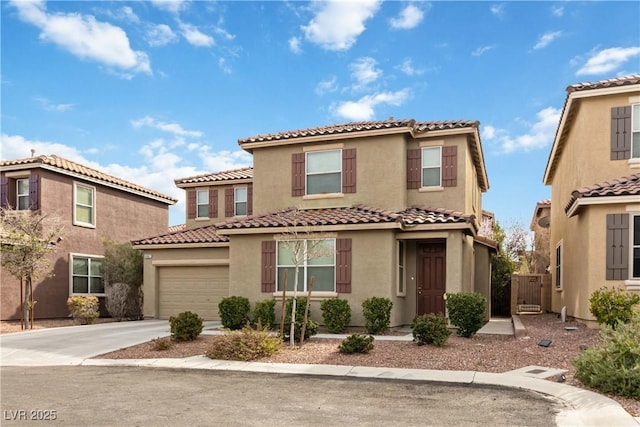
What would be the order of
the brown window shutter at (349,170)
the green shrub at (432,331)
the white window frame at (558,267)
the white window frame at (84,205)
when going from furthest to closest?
the white window frame at (84,205) < the white window frame at (558,267) < the brown window shutter at (349,170) < the green shrub at (432,331)

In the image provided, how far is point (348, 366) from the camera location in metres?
11.0

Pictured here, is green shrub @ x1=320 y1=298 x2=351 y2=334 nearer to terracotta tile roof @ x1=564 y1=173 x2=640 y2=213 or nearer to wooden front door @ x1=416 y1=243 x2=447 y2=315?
wooden front door @ x1=416 y1=243 x2=447 y2=315

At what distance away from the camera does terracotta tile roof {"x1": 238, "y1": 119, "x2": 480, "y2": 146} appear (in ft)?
55.6

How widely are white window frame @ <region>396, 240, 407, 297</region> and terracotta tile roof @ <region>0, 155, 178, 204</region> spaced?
14.2 m

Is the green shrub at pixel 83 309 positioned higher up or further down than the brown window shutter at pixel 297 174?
further down

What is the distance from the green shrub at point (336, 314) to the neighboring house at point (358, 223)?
46 cm

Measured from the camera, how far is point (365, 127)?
17.2m

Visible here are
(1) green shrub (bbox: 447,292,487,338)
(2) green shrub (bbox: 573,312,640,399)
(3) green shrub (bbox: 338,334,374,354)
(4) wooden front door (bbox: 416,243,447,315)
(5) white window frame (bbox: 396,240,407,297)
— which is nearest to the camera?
(2) green shrub (bbox: 573,312,640,399)

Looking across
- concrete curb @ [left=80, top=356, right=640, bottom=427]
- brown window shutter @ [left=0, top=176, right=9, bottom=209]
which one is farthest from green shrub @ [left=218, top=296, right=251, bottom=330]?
brown window shutter @ [left=0, top=176, right=9, bottom=209]

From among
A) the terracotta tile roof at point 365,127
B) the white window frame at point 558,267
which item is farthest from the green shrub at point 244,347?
the white window frame at point 558,267

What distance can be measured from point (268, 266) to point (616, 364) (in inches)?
411

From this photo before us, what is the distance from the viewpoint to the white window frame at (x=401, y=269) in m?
16.1

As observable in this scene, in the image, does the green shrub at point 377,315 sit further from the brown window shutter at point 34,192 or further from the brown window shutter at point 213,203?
the brown window shutter at point 34,192

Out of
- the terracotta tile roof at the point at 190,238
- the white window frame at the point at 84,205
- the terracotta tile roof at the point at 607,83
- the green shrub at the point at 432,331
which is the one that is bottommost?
the green shrub at the point at 432,331
